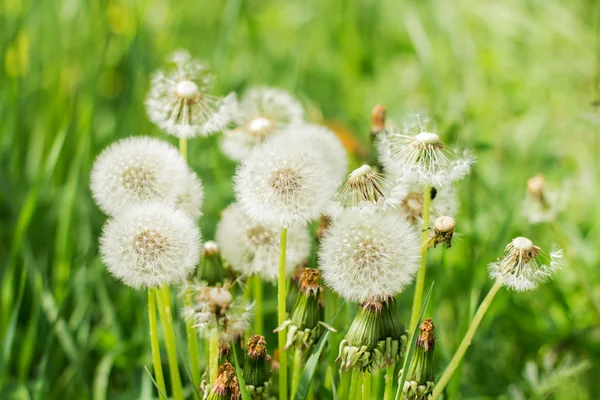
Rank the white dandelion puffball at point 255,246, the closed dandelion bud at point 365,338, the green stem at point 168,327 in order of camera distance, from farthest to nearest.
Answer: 1. the white dandelion puffball at point 255,246
2. the green stem at point 168,327
3. the closed dandelion bud at point 365,338

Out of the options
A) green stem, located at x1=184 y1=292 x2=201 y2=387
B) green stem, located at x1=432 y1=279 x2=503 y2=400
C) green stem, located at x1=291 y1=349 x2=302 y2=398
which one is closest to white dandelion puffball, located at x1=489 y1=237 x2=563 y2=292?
green stem, located at x1=432 y1=279 x2=503 y2=400

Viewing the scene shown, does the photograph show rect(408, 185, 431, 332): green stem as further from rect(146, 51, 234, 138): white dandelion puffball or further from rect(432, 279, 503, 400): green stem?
rect(146, 51, 234, 138): white dandelion puffball

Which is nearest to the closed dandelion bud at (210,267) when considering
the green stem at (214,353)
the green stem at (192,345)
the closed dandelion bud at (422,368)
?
the green stem at (192,345)

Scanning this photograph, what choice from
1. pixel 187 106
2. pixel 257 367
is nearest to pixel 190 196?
pixel 187 106

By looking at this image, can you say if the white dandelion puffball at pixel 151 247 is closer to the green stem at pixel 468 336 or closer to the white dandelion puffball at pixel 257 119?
the white dandelion puffball at pixel 257 119

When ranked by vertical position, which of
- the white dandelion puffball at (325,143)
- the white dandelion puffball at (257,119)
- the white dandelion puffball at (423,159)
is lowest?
the white dandelion puffball at (423,159)

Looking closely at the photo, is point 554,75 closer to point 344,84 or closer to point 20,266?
point 344,84
